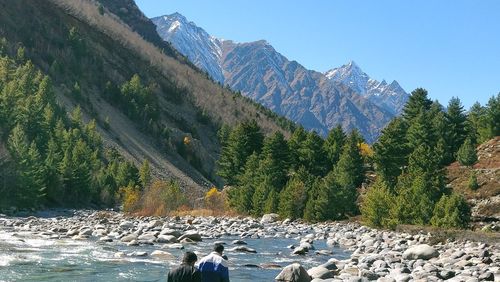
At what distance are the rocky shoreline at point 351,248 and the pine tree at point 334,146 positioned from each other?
19.1 meters

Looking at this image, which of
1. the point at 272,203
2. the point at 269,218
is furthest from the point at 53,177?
the point at 269,218

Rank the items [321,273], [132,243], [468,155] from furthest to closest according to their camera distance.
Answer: [468,155]
[132,243]
[321,273]

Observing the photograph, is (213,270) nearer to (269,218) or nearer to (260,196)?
(269,218)

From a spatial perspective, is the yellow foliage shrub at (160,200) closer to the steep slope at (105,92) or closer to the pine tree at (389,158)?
the pine tree at (389,158)

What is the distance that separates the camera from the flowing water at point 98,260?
79.7 feet

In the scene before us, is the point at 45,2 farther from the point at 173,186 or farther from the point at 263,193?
the point at 263,193

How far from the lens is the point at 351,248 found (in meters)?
39.6

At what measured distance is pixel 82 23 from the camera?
19712cm

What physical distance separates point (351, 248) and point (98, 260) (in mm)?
18248

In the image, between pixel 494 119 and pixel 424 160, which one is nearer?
pixel 424 160

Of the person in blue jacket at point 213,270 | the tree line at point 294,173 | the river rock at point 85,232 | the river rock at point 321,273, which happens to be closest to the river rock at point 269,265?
the river rock at point 321,273

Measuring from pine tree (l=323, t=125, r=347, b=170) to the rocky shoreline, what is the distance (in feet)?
62.7

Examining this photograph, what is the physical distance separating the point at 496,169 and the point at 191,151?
10448 centimetres

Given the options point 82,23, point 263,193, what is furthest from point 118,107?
point 263,193
